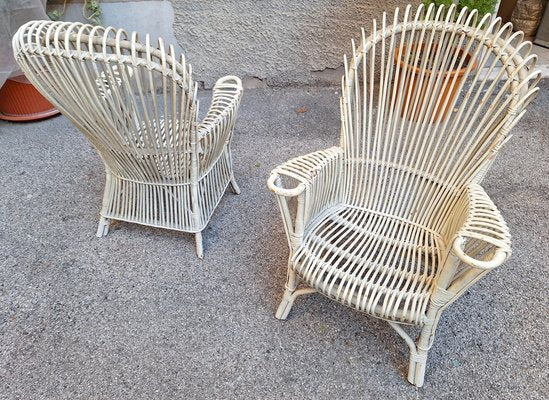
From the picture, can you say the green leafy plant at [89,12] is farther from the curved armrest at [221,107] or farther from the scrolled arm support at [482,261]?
the scrolled arm support at [482,261]

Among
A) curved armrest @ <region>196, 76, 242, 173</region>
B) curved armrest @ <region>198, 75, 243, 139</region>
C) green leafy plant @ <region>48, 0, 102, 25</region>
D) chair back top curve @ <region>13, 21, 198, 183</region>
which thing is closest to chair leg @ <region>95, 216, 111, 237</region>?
chair back top curve @ <region>13, 21, 198, 183</region>

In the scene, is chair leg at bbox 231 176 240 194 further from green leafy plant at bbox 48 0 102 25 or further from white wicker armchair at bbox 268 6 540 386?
green leafy plant at bbox 48 0 102 25

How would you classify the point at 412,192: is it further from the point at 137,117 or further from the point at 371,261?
the point at 137,117

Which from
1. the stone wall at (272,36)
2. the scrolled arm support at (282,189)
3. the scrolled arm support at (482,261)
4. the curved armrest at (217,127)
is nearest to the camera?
the scrolled arm support at (482,261)

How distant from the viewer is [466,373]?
138cm

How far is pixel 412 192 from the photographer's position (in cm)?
153

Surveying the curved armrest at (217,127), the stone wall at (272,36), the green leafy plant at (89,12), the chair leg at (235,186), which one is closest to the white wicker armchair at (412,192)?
the curved armrest at (217,127)

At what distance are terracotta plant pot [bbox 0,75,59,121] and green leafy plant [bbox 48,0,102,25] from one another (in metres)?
0.50

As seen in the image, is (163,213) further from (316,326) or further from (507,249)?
(507,249)

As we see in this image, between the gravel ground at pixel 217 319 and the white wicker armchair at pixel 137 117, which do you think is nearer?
the white wicker armchair at pixel 137 117

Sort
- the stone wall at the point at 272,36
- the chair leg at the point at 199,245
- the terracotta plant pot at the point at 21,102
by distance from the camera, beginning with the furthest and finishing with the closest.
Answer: the stone wall at the point at 272,36 < the terracotta plant pot at the point at 21,102 < the chair leg at the point at 199,245

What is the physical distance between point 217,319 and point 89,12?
243 cm

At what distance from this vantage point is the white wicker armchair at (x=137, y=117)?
1.21 metres

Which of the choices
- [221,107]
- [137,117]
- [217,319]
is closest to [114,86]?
[137,117]
